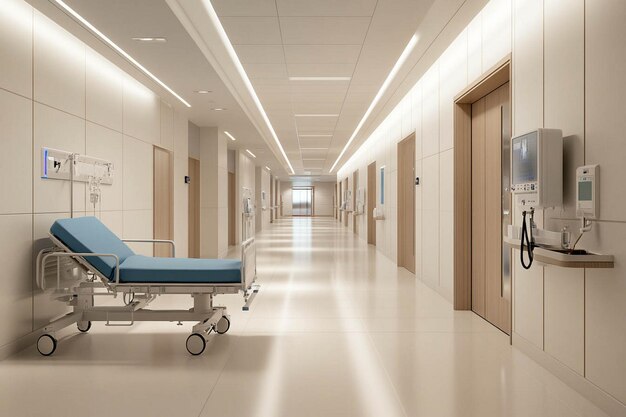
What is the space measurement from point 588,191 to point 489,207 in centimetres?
252

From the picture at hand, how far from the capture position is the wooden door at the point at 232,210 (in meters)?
16.2

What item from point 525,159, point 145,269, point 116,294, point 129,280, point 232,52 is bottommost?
point 116,294

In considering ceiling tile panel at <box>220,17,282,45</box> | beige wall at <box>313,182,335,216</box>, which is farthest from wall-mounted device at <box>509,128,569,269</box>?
beige wall at <box>313,182,335,216</box>

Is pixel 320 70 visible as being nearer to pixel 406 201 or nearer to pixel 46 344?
pixel 406 201

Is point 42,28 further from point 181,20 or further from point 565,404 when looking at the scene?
point 565,404

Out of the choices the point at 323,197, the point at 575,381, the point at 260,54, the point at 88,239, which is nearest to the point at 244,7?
the point at 260,54

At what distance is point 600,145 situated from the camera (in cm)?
318

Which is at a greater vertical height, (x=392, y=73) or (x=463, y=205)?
(x=392, y=73)

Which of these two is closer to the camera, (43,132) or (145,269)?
(145,269)

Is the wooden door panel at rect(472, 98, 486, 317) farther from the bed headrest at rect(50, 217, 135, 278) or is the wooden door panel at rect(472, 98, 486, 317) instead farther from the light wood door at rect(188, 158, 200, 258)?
the light wood door at rect(188, 158, 200, 258)

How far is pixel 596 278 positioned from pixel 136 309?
4.06 meters

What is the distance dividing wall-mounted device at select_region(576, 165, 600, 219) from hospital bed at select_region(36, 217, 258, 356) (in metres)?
2.74

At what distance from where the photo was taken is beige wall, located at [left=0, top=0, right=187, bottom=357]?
4340 millimetres

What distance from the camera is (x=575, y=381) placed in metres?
3.48
